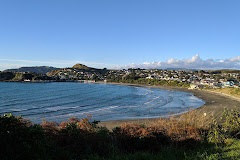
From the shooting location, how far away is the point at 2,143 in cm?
621

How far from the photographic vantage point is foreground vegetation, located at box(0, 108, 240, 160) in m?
6.58

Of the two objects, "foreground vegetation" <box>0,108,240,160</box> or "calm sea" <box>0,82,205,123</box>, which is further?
"calm sea" <box>0,82,205,123</box>

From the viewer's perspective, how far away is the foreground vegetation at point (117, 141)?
21.6 feet

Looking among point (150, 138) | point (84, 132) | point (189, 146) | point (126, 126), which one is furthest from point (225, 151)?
point (84, 132)

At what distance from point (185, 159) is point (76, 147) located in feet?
13.5

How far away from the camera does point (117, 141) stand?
887 cm

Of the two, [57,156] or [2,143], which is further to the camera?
[57,156]

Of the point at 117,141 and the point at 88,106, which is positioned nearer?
the point at 117,141

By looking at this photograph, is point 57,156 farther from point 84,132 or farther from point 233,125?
point 233,125

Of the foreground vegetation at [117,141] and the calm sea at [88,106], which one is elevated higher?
the foreground vegetation at [117,141]

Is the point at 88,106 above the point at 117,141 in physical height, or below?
below

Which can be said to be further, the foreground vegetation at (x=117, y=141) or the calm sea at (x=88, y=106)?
the calm sea at (x=88, y=106)

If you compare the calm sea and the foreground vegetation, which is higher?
the foreground vegetation

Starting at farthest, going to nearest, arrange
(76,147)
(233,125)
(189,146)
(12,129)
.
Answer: (233,125) → (189,146) → (76,147) → (12,129)
